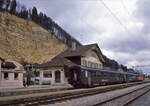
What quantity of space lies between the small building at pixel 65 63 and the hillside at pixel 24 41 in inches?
1215

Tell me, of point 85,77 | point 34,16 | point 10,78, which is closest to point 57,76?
point 10,78

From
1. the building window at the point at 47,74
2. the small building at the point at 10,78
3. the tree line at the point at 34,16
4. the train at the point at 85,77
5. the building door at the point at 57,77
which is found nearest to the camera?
the train at the point at 85,77

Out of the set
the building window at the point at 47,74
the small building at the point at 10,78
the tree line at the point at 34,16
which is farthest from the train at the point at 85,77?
the tree line at the point at 34,16

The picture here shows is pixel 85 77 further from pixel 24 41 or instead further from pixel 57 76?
pixel 24 41

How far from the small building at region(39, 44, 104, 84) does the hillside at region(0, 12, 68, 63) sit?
30868mm

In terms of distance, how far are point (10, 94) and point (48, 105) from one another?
5.79 meters

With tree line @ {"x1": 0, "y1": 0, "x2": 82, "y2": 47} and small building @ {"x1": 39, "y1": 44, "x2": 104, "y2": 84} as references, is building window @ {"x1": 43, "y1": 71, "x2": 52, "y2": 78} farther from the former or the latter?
tree line @ {"x1": 0, "y1": 0, "x2": 82, "y2": 47}

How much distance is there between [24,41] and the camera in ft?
262

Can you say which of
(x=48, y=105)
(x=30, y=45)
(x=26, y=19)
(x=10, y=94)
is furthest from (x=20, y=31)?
(x=48, y=105)

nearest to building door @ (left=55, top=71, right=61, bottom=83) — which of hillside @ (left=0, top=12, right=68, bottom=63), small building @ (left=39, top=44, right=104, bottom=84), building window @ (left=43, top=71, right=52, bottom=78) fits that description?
small building @ (left=39, top=44, right=104, bottom=84)

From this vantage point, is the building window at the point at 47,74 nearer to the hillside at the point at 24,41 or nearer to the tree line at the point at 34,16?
the hillside at the point at 24,41

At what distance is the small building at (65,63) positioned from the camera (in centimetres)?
3244

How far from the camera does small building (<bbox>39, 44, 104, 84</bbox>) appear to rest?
106 ft

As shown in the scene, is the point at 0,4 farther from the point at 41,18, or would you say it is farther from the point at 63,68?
the point at 63,68
